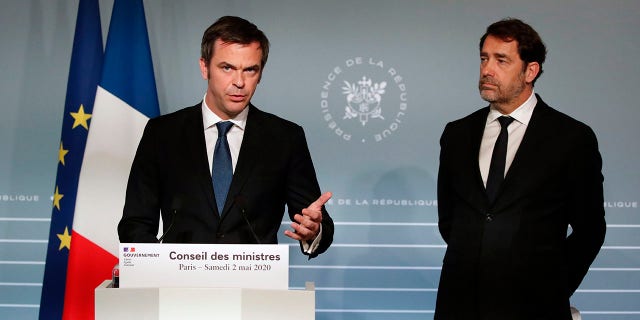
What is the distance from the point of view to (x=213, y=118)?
9.82ft

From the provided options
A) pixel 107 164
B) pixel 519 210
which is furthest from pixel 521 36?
pixel 107 164

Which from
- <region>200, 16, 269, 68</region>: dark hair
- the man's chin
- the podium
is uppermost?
<region>200, 16, 269, 68</region>: dark hair

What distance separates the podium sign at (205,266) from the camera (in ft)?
7.27

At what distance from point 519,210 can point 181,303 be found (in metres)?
1.31

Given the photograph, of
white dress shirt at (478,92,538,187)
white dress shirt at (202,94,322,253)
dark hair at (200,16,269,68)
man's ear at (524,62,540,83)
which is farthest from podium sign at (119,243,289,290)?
man's ear at (524,62,540,83)

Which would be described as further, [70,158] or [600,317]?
[600,317]

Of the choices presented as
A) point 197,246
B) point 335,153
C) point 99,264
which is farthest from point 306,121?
point 197,246

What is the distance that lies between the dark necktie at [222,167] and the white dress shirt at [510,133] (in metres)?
0.95

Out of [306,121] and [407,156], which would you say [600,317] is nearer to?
[407,156]

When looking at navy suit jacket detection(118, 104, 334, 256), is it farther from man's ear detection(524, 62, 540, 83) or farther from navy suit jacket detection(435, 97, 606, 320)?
man's ear detection(524, 62, 540, 83)

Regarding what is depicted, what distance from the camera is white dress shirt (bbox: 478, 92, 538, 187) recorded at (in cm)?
302

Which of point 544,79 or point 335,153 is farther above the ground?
point 544,79

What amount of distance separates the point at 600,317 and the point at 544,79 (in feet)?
4.63

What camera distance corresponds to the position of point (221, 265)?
2223 millimetres
